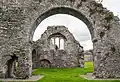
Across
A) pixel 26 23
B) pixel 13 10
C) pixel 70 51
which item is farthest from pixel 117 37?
pixel 70 51

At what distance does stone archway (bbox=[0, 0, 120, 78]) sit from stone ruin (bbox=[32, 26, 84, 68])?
13267 millimetres

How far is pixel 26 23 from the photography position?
14.9 m

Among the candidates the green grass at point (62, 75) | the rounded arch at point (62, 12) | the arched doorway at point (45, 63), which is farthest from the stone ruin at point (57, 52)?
the rounded arch at point (62, 12)

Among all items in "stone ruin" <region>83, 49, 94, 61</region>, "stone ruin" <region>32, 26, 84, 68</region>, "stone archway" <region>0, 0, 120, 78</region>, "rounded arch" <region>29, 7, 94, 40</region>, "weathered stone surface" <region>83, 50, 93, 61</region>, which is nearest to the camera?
"stone archway" <region>0, 0, 120, 78</region>

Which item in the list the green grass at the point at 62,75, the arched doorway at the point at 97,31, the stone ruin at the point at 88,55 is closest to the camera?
the green grass at the point at 62,75

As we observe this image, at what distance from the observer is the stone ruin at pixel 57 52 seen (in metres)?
28.3

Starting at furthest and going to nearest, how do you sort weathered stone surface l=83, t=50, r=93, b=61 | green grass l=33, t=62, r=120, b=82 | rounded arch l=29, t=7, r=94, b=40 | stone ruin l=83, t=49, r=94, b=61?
weathered stone surface l=83, t=50, r=93, b=61
stone ruin l=83, t=49, r=94, b=61
rounded arch l=29, t=7, r=94, b=40
green grass l=33, t=62, r=120, b=82

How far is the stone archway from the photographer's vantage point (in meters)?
14.7

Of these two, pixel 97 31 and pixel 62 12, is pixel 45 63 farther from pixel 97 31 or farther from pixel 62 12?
pixel 97 31

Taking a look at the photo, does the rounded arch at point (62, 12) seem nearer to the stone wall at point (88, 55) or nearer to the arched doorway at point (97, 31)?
the arched doorway at point (97, 31)

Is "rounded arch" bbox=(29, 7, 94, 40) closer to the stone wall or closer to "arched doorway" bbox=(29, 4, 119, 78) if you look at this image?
"arched doorway" bbox=(29, 4, 119, 78)

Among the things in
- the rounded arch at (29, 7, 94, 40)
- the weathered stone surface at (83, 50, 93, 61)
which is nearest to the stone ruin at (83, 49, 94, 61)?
the weathered stone surface at (83, 50, 93, 61)

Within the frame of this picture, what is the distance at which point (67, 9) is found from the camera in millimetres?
15320

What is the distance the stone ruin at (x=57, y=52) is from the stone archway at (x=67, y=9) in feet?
43.5
